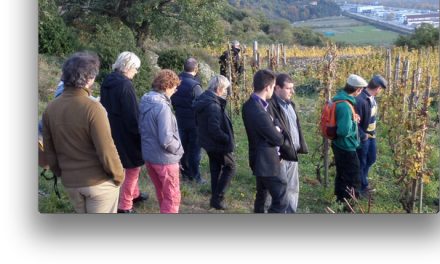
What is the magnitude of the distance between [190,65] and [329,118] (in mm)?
1199

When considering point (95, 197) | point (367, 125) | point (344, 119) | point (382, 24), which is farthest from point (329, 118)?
point (95, 197)

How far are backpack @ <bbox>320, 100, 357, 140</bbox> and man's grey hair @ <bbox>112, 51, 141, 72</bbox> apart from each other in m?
1.49

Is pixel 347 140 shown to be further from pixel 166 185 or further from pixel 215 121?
pixel 166 185

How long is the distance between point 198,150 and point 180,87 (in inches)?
22.5

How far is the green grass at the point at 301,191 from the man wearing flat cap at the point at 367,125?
6 centimetres

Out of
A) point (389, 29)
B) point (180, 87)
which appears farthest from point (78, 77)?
point (389, 29)

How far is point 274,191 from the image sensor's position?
4387 mm

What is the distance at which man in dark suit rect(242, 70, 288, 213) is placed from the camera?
13.8ft

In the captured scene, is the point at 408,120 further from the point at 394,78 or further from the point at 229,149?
the point at 229,149

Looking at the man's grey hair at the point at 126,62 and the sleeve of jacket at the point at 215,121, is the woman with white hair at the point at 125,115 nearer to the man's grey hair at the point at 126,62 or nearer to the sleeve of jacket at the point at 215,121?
the man's grey hair at the point at 126,62

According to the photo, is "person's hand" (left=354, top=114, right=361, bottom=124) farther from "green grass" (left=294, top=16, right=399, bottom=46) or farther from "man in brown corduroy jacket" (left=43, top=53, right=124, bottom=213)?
"man in brown corduroy jacket" (left=43, top=53, right=124, bottom=213)

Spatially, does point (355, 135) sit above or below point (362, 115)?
below

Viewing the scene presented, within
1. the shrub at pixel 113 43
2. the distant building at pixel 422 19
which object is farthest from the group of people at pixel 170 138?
the distant building at pixel 422 19

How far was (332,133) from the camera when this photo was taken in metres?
4.66
